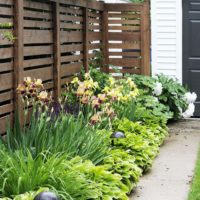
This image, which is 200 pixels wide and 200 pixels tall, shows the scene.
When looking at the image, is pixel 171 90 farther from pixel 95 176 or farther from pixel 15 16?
pixel 95 176

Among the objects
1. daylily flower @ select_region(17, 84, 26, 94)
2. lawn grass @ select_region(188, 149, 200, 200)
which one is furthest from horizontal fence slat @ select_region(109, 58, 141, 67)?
daylily flower @ select_region(17, 84, 26, 94)

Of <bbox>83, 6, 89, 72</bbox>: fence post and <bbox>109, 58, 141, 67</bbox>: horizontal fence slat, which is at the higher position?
<bbox>83, 6, 89, 72</bbox>: fence post

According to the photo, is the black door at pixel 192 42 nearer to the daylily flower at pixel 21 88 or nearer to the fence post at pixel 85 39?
the fence post at pixel 85 39

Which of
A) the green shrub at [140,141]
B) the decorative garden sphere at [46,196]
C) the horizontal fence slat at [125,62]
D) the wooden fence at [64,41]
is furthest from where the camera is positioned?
the horizontal fence slat at [125,62]

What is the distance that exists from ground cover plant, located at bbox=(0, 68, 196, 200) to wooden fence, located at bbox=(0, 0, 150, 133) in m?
0.25

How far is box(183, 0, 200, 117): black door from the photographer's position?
37.1ft

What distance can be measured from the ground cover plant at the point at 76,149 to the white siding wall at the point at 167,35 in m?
2.75

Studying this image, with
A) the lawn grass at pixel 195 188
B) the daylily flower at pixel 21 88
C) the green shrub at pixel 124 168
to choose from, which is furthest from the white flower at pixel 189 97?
the daylily flower at pixel 21 88

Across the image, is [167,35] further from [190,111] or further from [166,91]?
[190,111]

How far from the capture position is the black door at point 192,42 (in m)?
11.3

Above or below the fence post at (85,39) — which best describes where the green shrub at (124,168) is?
below

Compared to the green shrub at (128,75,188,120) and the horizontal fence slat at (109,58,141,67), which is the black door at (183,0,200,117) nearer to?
the green shrub at (128,75,188,120)

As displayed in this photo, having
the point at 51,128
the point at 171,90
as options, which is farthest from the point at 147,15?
the point at 51,128

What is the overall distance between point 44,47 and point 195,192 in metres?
2.60
